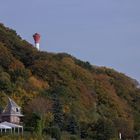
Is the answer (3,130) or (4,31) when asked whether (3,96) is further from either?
(4,31)

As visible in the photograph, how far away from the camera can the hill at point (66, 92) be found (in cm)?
6844

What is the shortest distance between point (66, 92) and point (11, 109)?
38.6 feet

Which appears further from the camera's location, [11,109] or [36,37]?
[36,37]

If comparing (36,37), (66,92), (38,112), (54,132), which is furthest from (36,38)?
(54,132)

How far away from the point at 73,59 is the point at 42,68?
44.9 ft

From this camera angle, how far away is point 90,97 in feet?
276

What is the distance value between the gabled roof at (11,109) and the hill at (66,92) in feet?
3.68

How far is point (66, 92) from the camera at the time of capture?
78.8 metres

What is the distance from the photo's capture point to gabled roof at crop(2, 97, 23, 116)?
223 feet

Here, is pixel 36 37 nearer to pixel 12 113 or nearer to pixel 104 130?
pixel 12 113

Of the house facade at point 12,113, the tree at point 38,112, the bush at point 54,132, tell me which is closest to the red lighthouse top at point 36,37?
the tree at point 38,112

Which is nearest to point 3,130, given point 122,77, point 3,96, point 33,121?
point 33,121

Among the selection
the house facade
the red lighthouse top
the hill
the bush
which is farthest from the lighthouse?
the bush

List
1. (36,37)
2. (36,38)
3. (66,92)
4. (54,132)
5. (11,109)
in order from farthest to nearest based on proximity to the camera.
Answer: (36,38) < (36,37) < (66,92) < (11,109) < (54,132)
